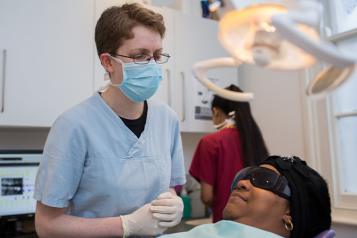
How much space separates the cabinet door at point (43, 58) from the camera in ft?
6.07

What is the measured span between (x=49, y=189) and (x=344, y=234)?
176 centimetres

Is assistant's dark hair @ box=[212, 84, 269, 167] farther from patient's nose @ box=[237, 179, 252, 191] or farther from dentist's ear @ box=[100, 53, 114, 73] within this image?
dentist's ear @ box=[100, 53, 114, 73]

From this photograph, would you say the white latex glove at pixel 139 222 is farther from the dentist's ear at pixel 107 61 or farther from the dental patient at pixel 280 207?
the dentist's ear at pixel 107 61

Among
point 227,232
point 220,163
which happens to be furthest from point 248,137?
point 227,232

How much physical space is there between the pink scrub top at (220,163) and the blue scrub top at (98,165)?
2.29 ft

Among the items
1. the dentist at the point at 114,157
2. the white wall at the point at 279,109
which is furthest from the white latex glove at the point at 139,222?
the white wall at the point at 279,109

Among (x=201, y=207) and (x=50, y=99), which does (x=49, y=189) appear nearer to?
(x=50, y=99)

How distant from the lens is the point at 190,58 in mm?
2516

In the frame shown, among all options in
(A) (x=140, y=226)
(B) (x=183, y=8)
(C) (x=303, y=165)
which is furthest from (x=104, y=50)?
(B) (x=183, y=8)

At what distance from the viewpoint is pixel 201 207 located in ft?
8.67

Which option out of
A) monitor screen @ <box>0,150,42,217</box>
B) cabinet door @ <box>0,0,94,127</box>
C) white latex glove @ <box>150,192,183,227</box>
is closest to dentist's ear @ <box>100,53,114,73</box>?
white latex glove @ <box>150,192,183,227</box>

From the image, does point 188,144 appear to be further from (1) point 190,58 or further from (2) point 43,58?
(2) point 43,58

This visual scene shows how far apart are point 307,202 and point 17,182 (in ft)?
5.51

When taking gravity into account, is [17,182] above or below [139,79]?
below
